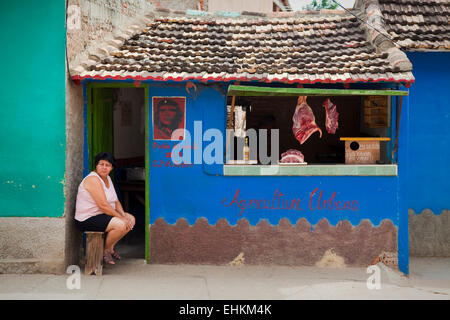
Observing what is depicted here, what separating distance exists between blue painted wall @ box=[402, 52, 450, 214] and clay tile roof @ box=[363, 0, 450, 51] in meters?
0.52

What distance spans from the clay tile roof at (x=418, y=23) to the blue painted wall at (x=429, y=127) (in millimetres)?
520

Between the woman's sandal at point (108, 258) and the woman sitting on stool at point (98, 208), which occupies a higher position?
the woman sitting on stool at point (98, 208)

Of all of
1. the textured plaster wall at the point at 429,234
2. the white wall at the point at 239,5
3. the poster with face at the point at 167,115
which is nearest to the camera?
the poster with face at the point at 167,115

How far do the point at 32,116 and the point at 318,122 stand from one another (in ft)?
20.3

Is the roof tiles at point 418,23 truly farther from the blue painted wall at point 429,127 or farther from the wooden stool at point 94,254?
the wooden stool at point 94,254

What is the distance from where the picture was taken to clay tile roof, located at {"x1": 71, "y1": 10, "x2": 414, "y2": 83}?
754cm

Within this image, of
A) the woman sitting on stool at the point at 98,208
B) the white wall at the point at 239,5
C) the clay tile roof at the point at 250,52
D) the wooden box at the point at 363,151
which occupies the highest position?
the white wall at the point at 239,5

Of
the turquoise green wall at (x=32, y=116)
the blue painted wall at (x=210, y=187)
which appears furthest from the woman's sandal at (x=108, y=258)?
the turquoise green wall at (x=32, y=116)

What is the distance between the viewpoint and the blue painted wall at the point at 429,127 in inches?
377

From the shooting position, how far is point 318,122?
37.1 ft

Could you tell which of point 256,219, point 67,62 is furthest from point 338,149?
point 67,62

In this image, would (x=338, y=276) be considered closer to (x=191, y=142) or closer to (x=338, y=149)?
(x=191, y=142)

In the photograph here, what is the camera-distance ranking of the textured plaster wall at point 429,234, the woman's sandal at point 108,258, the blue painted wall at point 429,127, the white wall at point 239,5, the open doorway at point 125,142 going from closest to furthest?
the woman's sandal at point 108,258
the open doorway at point 125,142
the blue painted wall at point 429,127
the textured plaster wall at point 429,234
the white wall at point 239,5

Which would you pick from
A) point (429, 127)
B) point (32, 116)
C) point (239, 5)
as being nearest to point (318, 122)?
point (429, 127)
